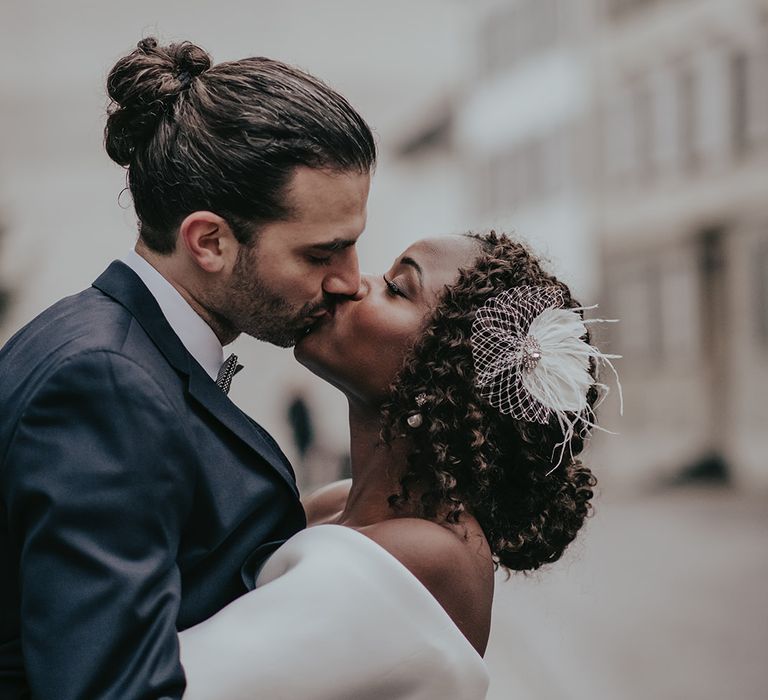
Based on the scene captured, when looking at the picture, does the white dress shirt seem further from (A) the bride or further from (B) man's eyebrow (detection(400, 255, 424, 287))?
(B) man's eyebrow (detection(400, 255, 424, 287))

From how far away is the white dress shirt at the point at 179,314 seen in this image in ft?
7.53

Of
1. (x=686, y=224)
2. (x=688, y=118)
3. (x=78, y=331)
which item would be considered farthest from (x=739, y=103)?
(x=78, y=331)

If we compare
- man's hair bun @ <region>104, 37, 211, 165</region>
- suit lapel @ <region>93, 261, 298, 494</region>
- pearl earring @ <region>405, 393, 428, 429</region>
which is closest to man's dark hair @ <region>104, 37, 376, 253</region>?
man's hair bun @ <region>104, 37, 211, 165</region>

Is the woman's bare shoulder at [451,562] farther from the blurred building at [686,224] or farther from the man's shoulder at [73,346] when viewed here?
the blurred building at [686,224]

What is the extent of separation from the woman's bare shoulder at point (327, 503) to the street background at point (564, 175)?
43.4 feet

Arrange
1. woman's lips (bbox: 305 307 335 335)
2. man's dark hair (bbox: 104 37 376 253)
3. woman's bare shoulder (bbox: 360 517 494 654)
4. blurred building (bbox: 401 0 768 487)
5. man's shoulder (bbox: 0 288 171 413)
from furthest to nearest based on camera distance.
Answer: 1. blurred building (bbox: 401 0 768 487)
2. woman's lips (bbox: 305 307 335 335)
3. woman's bare shoulder (bbox: 360 517 494 654)
4. man's dark hair (bbox: 104 37 376 253)
5. man's shoulder (bbox: 0 288 171 413)

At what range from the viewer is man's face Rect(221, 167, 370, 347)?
7.52ft

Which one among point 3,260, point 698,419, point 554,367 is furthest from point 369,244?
point 554,367

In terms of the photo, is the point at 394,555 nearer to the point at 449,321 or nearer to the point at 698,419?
the point at 449,321

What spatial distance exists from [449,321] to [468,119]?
991 inches

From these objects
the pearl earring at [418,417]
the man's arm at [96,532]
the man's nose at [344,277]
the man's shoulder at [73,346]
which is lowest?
the pearl earring at [418,417]

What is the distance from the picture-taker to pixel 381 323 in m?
2.60

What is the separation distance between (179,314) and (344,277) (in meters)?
0.36

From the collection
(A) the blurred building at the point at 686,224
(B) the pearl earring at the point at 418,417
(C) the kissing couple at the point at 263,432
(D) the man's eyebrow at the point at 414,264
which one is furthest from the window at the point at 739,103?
(B) the pearl earring at the point at 418,417
